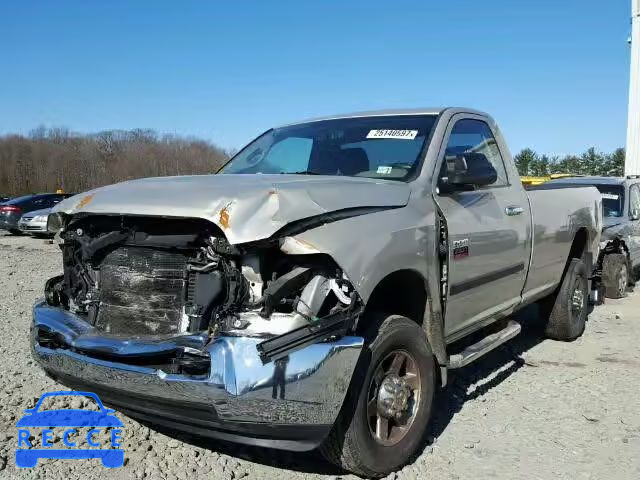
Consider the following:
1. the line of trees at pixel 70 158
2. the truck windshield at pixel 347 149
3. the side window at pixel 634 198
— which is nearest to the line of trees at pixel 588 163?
the side window at pixel 634 198

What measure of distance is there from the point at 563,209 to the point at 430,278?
105 inches

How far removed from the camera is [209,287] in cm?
280

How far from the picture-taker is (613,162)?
36.8 metres

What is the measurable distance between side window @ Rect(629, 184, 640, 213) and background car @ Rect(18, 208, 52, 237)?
693 inches

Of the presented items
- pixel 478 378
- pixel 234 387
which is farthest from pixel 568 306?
pixel 234 387

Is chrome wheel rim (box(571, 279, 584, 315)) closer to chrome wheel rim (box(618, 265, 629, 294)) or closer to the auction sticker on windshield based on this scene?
chrome wheel rim (box(618, 265, 629, 294))

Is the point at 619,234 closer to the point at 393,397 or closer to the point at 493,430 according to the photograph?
the point at 493,430

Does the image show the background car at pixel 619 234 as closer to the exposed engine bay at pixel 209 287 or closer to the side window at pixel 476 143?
the side window at pixel 476 143

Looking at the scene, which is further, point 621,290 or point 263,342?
point 621,290

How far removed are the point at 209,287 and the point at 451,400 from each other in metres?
2.42

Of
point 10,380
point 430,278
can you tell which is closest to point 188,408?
point 430,278

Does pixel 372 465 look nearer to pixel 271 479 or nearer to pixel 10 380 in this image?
pixel 271 479

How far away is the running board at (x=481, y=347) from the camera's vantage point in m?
3.74

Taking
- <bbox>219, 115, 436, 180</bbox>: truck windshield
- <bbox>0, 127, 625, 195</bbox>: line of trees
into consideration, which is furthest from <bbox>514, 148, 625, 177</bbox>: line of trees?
<bbox>0, 127, 625, 195</bbox>: line of trees
